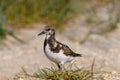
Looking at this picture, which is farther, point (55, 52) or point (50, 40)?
point (50, 40)

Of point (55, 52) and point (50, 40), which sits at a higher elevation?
point (50, 40)

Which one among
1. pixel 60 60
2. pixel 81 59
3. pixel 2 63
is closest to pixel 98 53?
pixel 81 59

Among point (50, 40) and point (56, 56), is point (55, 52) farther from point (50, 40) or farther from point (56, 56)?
point (50, 40)

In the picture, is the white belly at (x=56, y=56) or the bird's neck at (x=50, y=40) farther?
the bird's neck at (x=50, y=40)

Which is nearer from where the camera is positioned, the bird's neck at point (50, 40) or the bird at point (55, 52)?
the bird at point (55, 52)

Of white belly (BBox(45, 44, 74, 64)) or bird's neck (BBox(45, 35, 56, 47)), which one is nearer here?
white belly (BBox(45, 44, 74, 64))

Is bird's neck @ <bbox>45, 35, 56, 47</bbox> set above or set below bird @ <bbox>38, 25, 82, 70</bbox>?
above

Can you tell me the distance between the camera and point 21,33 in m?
10.8

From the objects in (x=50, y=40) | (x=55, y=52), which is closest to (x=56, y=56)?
(x=55, y=52)

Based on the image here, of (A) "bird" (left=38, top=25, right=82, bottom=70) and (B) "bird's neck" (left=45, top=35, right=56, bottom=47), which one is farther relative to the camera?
(B) "bird's neck" (left=45, top=35, right=56, bottom=47)

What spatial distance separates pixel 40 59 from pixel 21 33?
1.69m

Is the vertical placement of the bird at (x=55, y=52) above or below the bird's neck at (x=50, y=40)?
below

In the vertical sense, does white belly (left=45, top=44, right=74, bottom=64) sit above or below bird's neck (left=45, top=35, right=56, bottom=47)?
below

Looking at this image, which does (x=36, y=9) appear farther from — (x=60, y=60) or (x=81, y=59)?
(x=60, y=60)
